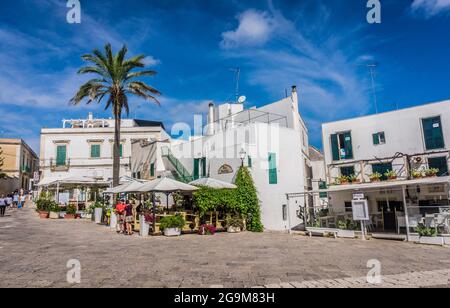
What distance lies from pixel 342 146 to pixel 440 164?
5.68 m

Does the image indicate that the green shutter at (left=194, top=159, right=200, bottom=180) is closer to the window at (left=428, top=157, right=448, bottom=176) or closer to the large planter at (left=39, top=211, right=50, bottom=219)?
the large planter at (left=39, top=211, right=50, bottom=219)

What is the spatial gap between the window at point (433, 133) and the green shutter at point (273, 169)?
870 centimetres

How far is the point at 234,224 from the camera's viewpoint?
1644 cm

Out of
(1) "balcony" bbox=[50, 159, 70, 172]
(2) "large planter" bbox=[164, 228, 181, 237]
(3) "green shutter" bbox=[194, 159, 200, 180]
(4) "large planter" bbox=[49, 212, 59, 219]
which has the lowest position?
(2) "large planter" bbox=[164, 228, 181, 237]

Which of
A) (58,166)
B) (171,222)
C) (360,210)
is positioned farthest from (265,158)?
(58,166)

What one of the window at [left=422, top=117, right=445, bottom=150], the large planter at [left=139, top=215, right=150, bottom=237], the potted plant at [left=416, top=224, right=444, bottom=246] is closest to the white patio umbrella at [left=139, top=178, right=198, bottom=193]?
the large planter at [left=139, top=215, right=150, bottom=237]

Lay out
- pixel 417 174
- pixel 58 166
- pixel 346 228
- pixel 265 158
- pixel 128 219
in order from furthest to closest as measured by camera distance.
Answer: pixel 58 166 < pixel 265 158 < pixel 417 174 < pixel 346 228 < pixel 128 219

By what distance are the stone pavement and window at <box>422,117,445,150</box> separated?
28.4 feet

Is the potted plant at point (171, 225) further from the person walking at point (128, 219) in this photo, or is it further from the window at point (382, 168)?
the window at point (382, 168)

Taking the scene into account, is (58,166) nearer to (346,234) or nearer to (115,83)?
(115,83)

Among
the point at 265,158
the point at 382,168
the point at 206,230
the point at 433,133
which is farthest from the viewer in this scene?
the point at 382,168

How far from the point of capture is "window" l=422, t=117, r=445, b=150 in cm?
1767

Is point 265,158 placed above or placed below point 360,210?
above

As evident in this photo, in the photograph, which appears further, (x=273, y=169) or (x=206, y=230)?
(x=273, y=169)
